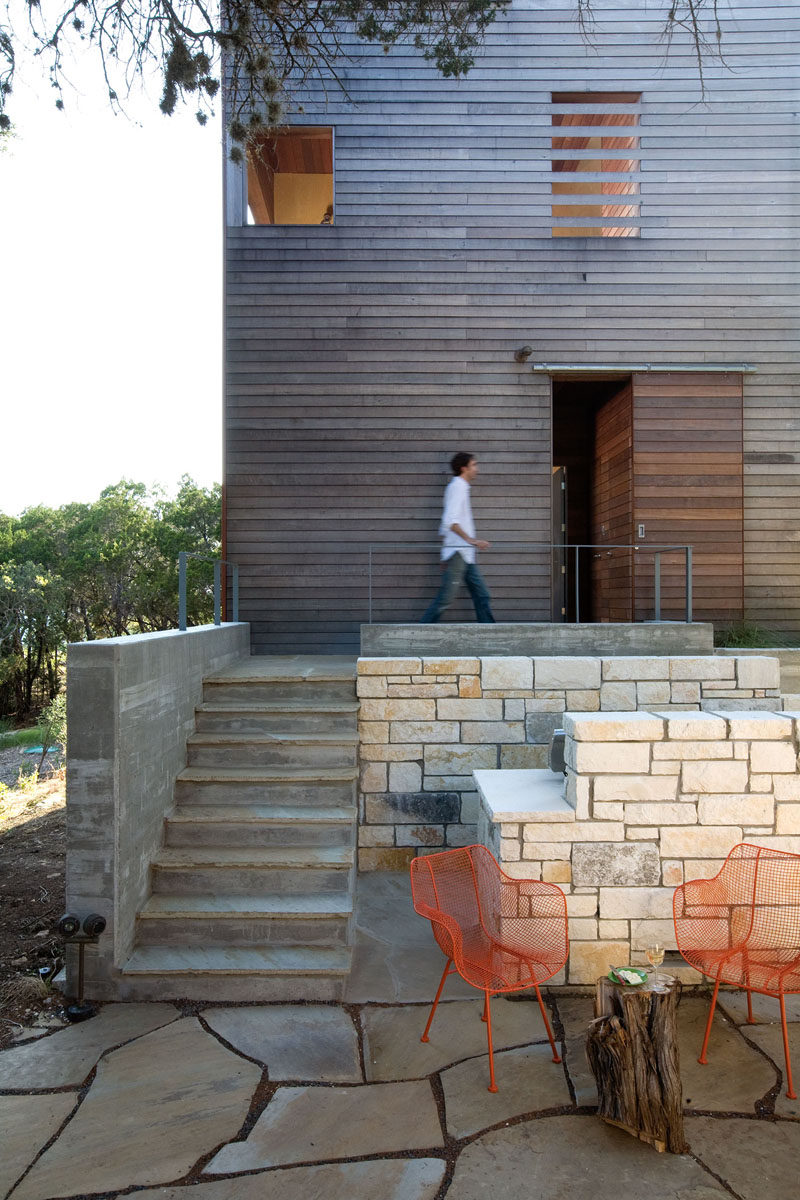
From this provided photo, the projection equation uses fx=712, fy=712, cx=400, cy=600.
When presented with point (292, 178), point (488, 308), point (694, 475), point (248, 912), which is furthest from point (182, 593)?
point (292, 178)

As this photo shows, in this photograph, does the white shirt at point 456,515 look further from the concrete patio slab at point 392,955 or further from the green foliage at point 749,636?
the green foliage at point 749,636

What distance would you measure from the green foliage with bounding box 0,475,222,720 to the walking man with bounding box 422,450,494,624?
11431 mm

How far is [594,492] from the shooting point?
8.73 metres

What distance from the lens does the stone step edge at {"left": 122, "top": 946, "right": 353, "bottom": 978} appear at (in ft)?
10.3

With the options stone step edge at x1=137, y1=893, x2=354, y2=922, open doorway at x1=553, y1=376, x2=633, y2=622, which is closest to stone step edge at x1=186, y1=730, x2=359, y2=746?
stone step edge at x1=137, y1=893, x2=354, y2=922

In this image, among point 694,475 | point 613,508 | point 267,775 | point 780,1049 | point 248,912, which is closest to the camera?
point 780,1049

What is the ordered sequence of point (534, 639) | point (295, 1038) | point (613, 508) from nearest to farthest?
point (295, 1038) < point (534, 639) < point (613, 508)

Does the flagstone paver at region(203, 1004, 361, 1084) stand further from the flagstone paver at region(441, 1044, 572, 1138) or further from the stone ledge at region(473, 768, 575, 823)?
the stone ledge at region(473, 768, 575, 823)

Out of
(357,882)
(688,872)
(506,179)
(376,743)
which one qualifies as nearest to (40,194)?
(506,179)

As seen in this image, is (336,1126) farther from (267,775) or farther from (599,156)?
(599,156)

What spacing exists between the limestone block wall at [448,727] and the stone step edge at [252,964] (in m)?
1.37

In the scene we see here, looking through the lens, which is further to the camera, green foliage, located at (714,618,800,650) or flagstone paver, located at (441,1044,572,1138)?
green foliage, located at (714,618,800,650)

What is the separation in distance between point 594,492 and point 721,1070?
6.95 m

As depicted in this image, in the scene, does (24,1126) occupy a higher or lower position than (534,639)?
lower
